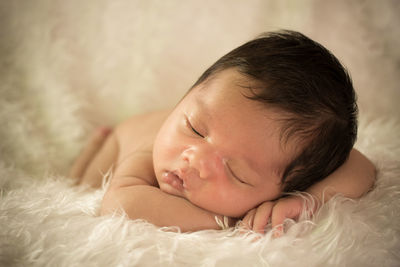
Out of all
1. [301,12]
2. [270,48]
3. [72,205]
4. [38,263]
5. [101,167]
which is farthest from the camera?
[301,12]

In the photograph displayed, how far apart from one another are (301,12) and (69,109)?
1123 mm

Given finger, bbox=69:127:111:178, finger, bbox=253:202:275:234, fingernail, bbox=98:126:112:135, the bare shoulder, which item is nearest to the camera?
finger, bbox=253:202:275:234

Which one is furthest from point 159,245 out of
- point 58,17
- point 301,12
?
point 301,12

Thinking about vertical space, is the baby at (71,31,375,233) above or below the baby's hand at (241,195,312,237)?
above

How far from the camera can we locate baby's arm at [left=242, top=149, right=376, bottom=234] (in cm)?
85

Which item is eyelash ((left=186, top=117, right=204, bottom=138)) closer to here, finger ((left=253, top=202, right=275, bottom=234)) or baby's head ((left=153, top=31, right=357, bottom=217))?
baby's head ((left=153, top=31, right=357, bottom=217))

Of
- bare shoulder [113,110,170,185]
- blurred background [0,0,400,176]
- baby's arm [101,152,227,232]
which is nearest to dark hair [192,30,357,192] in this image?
baby's arm [101,152,227,232]

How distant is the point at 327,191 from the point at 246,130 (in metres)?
0.28

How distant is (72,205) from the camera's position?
0.87 meters

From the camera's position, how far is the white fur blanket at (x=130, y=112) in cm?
72

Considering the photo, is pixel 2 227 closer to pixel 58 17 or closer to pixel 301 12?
pixel 58 17

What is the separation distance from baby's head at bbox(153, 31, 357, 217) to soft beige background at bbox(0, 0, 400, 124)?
656mm

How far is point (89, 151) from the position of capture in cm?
143

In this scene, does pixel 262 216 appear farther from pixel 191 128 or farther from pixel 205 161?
pixel 191 128
